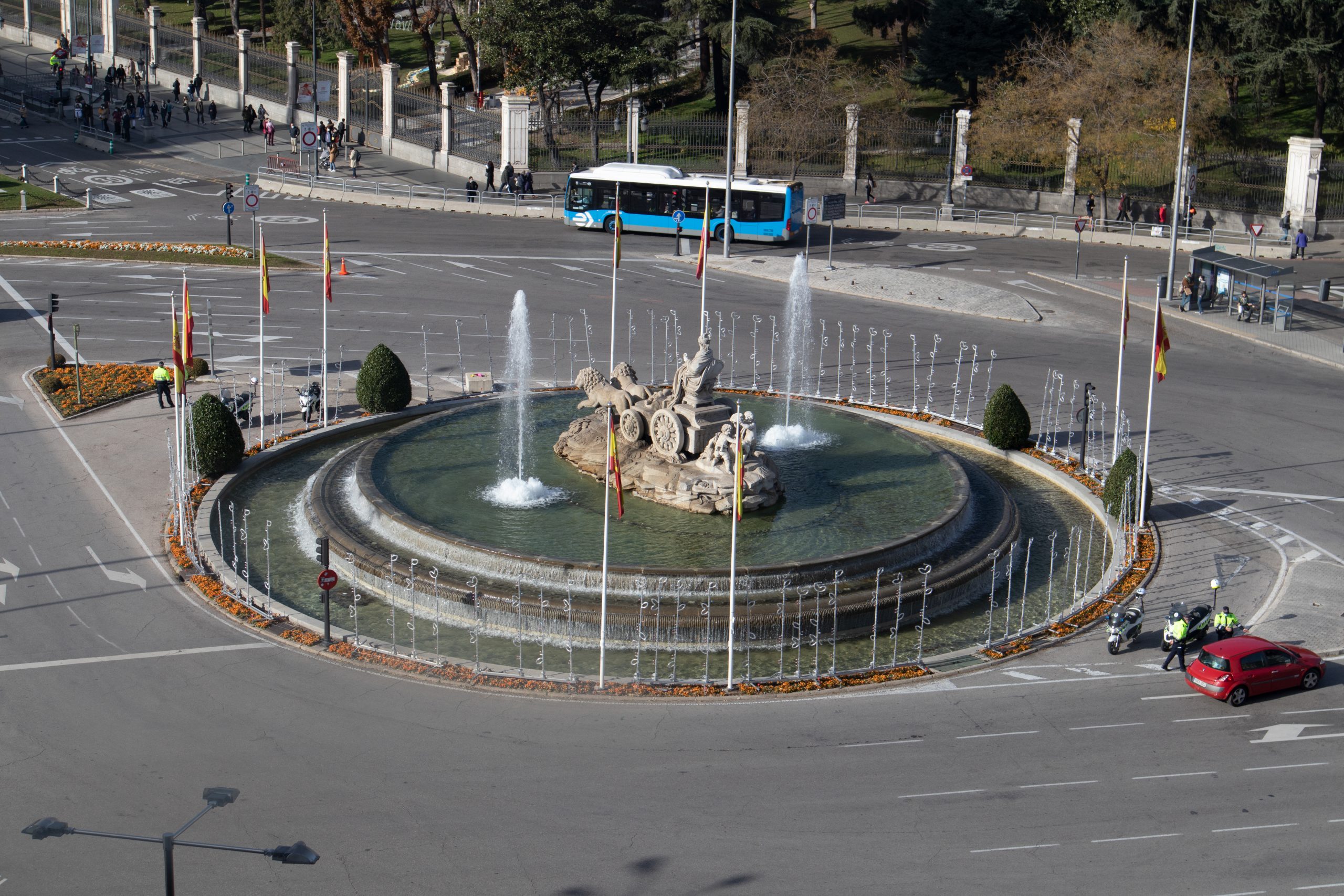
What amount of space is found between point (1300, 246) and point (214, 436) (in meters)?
44.1

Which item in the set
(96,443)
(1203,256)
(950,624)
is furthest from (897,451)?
(1203,256)

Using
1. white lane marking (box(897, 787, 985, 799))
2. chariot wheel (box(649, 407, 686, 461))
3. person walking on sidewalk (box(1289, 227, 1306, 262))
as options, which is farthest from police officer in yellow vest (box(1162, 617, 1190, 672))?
person walking on sidewalk (box(1289, 227, 1306, 262))

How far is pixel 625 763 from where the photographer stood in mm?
19938

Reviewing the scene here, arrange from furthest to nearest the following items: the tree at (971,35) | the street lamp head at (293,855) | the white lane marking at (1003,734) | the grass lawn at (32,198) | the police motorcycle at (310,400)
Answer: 1. the tree at (971,35)
2. the grass lawn at (32,198)
3. the police motorcycle at (310,400)
4. the white lane marking at (1003,734)
5. the street lamp head at (293,855)

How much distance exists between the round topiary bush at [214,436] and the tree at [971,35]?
50.1m

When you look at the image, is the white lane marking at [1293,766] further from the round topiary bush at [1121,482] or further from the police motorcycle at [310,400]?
the police motorcycle at [310,400]

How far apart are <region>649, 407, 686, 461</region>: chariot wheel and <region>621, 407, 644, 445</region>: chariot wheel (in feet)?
1.50

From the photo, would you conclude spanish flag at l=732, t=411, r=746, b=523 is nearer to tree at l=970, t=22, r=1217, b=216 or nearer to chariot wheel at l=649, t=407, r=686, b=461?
chariot wheel at l=649, t=407, r=686, b=461

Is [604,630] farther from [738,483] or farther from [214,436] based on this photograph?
[214,436]

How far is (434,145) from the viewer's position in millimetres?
70938

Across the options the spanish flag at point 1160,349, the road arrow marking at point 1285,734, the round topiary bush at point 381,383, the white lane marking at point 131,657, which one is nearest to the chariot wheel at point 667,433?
the round topiary bush at point 381,383

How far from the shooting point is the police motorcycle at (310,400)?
3484 centimetres

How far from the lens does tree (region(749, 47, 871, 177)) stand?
216 feet

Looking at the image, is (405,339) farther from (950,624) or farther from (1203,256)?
(1203,256)
